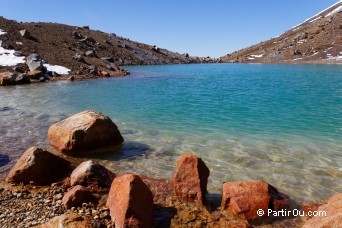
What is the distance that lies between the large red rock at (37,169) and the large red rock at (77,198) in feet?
7.44

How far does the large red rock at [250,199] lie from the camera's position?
8500mm

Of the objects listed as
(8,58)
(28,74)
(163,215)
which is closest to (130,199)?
(163,215)

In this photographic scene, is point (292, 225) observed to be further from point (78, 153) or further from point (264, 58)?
point (264, 58)

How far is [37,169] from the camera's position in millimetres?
10766

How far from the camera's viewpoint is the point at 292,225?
8.13m

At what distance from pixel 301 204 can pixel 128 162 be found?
699 centimetres

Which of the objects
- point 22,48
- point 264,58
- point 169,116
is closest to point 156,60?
point 264,58

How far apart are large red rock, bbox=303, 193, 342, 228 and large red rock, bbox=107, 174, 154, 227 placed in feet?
12.9

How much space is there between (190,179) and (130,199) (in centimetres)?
246

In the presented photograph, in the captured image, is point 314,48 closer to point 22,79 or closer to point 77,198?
point 22,79

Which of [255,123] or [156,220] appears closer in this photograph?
[156,220]

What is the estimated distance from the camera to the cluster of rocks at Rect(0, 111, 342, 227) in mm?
7781

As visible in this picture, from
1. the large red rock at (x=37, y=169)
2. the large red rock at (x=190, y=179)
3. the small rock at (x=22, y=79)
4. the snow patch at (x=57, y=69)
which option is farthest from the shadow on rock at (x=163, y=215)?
the snow patch at (x=57, y=69)

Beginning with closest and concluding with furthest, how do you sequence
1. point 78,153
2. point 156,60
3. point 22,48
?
1. point 78,153
2. point 22,48
3. point 156,60
